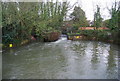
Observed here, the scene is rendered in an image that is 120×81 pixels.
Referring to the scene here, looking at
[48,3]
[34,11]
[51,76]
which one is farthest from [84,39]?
[51,76]

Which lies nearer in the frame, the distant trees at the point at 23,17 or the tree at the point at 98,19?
the distant trees at the point at 23,17

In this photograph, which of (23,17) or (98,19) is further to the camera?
(98,19)

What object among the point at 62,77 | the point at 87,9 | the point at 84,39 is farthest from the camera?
the point at 87,9

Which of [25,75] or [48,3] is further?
[48,3]

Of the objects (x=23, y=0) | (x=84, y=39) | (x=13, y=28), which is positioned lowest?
(x=84, y=39)

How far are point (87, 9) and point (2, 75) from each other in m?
15.9

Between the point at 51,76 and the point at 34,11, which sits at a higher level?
the point at 34,11

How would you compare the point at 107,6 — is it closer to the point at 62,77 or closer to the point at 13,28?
the point at 13,28

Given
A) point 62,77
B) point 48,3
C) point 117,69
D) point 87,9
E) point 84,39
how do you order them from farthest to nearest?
point 87,9 → point 84,39 → point 48,3 → point 117,69 → point 62,77

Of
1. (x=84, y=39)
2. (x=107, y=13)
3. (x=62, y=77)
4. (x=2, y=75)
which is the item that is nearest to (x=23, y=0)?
(x=2, y=75)

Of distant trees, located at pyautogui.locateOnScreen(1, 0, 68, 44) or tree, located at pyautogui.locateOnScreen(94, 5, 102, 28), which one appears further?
tree, located at pyautogui.locateOnScreen(94, 5, 102, 28)

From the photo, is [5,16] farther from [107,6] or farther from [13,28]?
[107,6]

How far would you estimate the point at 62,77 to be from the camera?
12.0ft

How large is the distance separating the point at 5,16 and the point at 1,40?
1.68 meters
